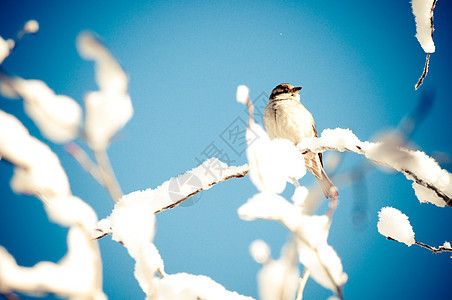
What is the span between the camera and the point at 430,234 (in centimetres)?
1780

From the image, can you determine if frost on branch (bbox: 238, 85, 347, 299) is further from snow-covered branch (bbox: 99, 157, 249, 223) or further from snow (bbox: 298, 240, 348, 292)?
snow-covered branch (bbox: 99, 157, 249, 223)

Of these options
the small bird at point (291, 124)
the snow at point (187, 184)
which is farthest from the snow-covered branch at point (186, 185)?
the small bird at point (291, 124)

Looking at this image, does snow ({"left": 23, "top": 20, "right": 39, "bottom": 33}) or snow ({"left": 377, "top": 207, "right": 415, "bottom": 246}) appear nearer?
snow ({"left": 23, "top": 20, "right": 39, "bottom": 33})

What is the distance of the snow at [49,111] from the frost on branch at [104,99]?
18 mm

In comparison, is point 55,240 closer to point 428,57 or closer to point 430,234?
point 428,57

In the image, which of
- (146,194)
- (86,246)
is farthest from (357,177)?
(146,194)

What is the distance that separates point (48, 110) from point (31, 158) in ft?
0.15

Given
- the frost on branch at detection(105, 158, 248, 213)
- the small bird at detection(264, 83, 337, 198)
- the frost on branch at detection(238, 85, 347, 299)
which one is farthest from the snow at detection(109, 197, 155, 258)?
the small bird at detection(264, 83, 337, 198)

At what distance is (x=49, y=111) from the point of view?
0.64 feet

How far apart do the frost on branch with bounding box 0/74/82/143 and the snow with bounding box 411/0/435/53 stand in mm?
673

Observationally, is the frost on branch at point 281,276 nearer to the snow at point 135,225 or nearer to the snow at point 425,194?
the snow at point 135,225

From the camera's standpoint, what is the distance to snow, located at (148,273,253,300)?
342 mm

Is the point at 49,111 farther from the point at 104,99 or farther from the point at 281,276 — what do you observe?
the point at 281,276

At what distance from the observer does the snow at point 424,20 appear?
1.53 feet
